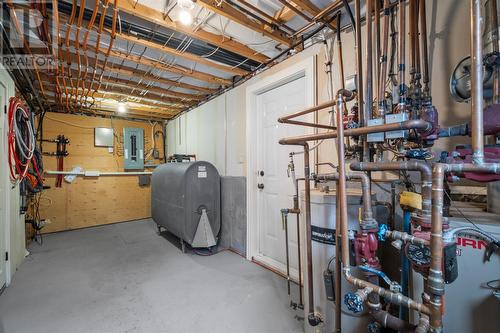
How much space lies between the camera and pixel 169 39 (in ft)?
7.52

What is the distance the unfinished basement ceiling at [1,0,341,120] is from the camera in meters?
1.81

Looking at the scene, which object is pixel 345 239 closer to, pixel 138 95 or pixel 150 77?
pixel 150 77

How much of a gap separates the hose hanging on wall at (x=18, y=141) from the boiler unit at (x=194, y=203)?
1758mm

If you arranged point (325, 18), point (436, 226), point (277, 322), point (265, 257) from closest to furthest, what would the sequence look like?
point (436, 226)
point (277, 322)
point (325, 18)
point (265, 257)

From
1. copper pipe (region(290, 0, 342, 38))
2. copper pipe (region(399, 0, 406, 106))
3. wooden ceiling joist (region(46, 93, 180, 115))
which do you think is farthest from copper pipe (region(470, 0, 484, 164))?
wooden ceiling joist (region(46, 93, 180, 115))

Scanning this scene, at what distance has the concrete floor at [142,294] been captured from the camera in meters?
1.77

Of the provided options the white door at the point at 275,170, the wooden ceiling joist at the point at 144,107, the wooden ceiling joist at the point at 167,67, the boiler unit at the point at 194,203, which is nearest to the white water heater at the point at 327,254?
the white door at the point at 275,170

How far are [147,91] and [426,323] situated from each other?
4204 mm

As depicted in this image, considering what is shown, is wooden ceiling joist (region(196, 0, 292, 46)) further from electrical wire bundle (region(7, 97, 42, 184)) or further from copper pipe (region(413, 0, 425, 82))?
electrical wire bundle (region(7, 97, 42, 184))

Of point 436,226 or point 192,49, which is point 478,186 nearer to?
point 436,226

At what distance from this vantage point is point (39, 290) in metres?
2.29

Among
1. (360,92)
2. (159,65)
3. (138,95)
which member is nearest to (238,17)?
(360,92)

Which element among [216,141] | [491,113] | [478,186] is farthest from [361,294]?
[216,141]

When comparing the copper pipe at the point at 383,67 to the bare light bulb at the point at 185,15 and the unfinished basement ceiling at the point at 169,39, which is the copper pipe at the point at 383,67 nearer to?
the unfinished basement ceiling at the point at 169,39
